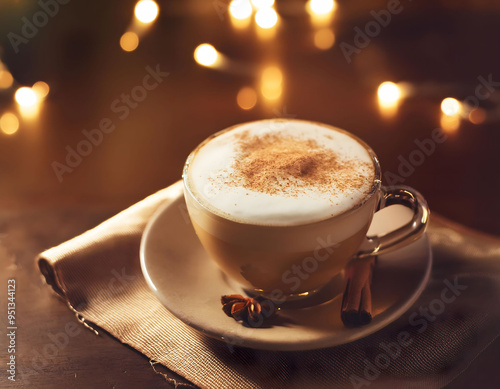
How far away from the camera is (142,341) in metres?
0.82

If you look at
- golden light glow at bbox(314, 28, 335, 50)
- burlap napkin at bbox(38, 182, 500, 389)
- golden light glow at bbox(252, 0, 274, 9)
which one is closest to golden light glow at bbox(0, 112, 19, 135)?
burlap napkin at bbox(38, 182, 500, 389)

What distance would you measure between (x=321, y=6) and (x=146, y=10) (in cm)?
61

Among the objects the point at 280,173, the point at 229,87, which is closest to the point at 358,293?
the point at 280,173

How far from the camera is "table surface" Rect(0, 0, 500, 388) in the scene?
88 centimetres

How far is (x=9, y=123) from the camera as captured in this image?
1483 millimetres

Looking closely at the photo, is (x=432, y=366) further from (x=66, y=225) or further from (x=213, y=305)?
(x=66, y=225)


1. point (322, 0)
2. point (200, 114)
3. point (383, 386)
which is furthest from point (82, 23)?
point (383, 386)

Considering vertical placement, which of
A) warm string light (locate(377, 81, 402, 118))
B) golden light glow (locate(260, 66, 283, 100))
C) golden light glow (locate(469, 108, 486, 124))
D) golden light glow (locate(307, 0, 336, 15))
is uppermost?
golden light glow (locate(307, 0, 336, 15))

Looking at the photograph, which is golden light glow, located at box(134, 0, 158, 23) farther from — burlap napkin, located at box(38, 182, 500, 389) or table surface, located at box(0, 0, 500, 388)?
burlap napkin, located at box(38, 182, 500, 389)

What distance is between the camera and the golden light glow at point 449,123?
1406 mm

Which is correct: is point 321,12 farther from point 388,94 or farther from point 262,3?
point 388,94

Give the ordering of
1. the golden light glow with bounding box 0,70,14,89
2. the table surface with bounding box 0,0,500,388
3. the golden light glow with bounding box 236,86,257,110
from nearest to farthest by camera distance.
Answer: the table surface with bounding box 0,0,500,388, the golden light glow with bounding box 236,86,257,110, the golden light glow with bounding box 0,70,14,89

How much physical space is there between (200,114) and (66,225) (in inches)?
21.8

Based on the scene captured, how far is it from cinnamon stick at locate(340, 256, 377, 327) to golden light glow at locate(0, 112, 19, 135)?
101 centimetres
